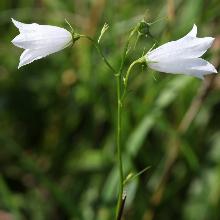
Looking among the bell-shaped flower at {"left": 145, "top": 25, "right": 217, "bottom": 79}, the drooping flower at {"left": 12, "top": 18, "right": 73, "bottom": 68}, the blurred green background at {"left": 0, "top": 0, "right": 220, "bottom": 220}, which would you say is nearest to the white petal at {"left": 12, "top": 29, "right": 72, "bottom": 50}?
the drooping flower at {"left": 12, "top": 18, "right": 73, "bottom": 68}

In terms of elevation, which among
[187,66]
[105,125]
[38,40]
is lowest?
[105,125]

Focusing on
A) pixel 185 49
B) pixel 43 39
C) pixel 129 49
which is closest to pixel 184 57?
pixel 185 49

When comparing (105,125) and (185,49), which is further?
(105,125)

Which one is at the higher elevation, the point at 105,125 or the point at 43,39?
the point at 43,39

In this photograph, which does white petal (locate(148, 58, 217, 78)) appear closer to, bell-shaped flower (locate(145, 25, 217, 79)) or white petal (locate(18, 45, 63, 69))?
bell-shaped flower (locate(145, 25, 217, 79))

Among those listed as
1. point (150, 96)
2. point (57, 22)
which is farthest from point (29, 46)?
point (57, 22)

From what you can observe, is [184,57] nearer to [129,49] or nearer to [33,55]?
[129,49]

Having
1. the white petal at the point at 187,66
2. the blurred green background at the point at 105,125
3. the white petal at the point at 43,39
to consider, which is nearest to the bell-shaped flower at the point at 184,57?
the white petal at the point at 187,66
